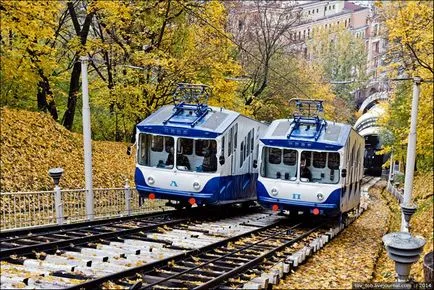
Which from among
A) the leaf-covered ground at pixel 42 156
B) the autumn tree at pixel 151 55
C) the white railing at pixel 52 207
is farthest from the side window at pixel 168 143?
the autumn tree at pixel 151 55

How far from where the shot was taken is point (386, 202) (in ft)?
128

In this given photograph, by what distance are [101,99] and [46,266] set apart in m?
15.9

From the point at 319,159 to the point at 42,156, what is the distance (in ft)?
36.6

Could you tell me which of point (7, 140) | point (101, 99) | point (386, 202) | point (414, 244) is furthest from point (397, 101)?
point (414, 244)

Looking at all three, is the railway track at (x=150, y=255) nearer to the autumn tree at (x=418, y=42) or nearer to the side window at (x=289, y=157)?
the side window at (x=289, y=157)

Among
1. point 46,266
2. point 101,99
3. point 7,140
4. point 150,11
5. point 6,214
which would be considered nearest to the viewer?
point 46,266

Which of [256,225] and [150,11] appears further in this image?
[150,11]

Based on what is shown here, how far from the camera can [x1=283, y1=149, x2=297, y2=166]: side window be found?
17.2 meters

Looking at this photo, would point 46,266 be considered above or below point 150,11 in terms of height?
below

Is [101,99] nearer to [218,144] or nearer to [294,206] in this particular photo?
[218,144]

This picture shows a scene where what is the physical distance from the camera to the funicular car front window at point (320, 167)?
666 inches

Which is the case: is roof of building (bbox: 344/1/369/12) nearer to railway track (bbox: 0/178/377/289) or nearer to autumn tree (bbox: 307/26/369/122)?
autumn tree (bbox: 307/26/369/122)

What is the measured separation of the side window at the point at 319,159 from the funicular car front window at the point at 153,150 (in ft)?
15.2

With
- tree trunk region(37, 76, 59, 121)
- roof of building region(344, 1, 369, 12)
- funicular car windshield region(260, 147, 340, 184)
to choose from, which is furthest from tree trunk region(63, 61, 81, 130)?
roof of building region(344, 1, 369, 12)
